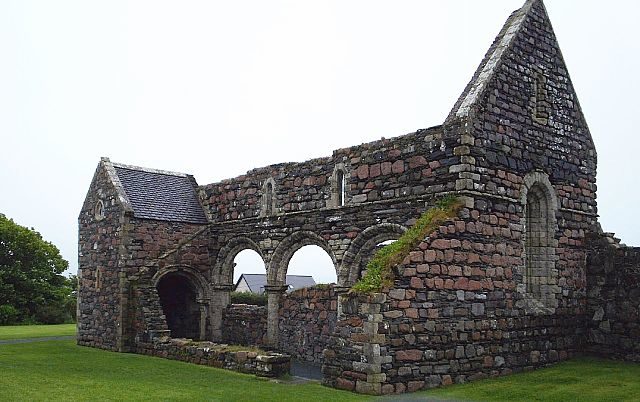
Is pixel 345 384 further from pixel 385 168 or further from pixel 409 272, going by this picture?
pixel 385 168

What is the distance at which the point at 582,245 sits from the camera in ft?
55.2

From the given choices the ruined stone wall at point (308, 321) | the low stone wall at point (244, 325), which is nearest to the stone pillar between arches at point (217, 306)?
the low stone wall at point (244, 325)

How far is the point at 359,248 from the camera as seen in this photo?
17.1 metres

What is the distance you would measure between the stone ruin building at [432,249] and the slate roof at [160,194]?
14 centimetres

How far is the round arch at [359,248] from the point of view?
1634 cm

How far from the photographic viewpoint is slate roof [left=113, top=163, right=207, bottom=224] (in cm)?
2214

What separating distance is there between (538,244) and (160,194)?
41.4ft

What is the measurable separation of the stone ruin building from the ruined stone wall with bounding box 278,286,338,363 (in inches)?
2.2

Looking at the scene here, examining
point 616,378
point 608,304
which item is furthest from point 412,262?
point 608,304

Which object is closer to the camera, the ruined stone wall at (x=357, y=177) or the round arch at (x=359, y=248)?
the ruined stone wall at (x=357, y=177)

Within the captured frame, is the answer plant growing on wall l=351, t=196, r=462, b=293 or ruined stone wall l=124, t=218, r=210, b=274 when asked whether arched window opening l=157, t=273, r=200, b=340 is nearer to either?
ruined stone wall l=124, t=218, r=210, b=274

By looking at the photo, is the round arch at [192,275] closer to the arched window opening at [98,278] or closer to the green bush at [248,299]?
the arched window opening at [98,278]

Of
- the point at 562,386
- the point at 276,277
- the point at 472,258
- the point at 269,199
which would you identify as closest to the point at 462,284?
the point at 472,258

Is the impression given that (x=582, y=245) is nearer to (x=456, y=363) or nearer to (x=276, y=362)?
(x=456, y=363)
